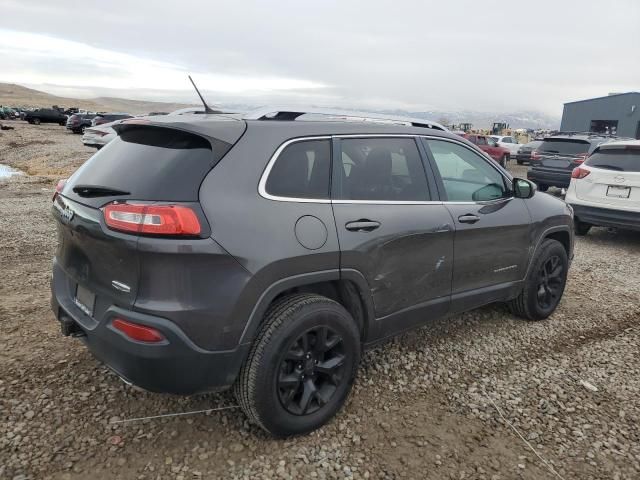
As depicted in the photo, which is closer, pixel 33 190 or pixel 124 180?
pixel 124 180

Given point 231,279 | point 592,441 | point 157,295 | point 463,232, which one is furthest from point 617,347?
point 157,295

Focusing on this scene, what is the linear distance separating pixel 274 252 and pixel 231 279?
26cm

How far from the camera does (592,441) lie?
9.38 ft

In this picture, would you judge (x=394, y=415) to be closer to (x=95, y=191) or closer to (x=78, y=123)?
(x=95, y=191)

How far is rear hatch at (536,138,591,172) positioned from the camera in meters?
12.3

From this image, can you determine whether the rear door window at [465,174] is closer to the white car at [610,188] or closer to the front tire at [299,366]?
the front tire at [299,366]

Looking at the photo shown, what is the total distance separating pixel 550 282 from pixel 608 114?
4826 centimetres

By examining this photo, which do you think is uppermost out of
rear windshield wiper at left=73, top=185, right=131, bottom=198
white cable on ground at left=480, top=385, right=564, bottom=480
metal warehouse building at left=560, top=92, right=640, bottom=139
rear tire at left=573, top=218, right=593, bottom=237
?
metal warehouse building at left=560, top=92, right=640, bottom=139

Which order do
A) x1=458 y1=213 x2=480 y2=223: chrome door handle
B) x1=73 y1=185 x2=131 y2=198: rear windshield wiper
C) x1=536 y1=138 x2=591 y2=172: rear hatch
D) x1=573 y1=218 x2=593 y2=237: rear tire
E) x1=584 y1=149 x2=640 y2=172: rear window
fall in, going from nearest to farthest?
x1=73 y1=185 x2=131 y2=198: rear windshield wiper < x1=458 y1=213 x2=480 y2=223: chrome door handle < x1=584 y1=149 x2=640 y2=172: rear window < x1=573 y1=218 x2=593 y2=237: rear tire < x1=536 y1=138 x2=591 y2=172: rear hatch

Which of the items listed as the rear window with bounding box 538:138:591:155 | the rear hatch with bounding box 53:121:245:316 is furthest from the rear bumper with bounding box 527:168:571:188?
the rear hatch with bounding box 53:121:245:316

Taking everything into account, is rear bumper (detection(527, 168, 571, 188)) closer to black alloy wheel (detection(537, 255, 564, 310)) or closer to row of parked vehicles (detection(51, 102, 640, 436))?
black alloy wheel (detection(537, 255, 564, 310))

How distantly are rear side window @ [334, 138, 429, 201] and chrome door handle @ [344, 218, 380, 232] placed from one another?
0.16 meters

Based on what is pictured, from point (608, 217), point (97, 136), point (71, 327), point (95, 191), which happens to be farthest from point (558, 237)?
point (97, 136)

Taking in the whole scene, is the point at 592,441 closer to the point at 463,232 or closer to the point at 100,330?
the point at 463,232
